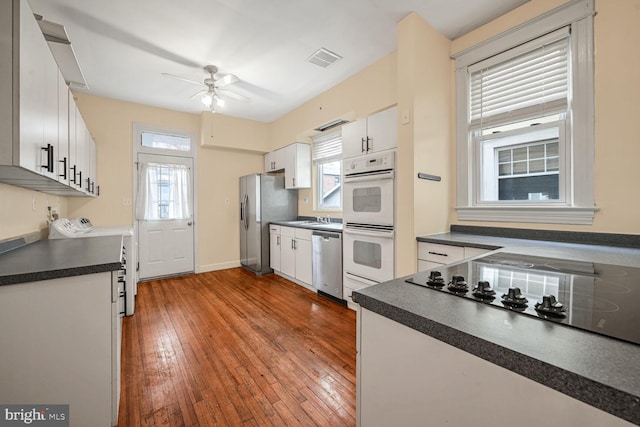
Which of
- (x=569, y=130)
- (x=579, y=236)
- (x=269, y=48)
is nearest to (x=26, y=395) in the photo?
(x=269, y=48)

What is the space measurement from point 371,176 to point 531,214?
1.39 metres

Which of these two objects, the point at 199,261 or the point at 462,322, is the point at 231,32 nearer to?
the point at 462,322

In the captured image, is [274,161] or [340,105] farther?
[274,161]

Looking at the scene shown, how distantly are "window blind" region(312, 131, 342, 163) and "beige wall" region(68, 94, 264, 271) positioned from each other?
137 centimetres

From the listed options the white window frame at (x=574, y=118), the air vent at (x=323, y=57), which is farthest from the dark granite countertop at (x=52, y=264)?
the white window frame at (x=574, y=118)

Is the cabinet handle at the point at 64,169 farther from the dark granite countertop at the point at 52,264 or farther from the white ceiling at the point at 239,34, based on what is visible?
the white ceiling at the point at 239,34

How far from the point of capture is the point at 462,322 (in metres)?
0.64

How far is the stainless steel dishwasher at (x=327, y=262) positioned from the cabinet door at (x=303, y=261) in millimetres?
106

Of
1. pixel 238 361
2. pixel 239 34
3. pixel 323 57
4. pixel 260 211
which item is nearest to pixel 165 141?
pixel 260 211

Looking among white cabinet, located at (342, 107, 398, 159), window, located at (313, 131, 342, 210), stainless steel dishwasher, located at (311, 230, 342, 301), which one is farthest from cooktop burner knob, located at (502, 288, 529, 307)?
window, located at (313, 131, 342, 210)

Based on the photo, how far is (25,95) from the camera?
3.97 feet

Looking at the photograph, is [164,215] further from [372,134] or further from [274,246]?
[372,134]

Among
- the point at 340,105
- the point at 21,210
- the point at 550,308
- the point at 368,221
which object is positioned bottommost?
the point at 550,308

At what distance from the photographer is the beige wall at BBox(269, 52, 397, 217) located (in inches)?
119
